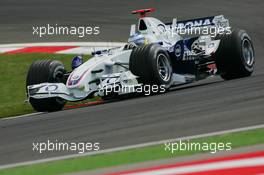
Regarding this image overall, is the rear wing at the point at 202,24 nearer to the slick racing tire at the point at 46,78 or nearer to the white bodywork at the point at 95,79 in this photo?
the white bodywork at the point at 95,79

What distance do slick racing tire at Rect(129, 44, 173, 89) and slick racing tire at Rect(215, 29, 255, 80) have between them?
1.41 metres

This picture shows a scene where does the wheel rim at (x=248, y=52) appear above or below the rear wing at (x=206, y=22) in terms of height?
below

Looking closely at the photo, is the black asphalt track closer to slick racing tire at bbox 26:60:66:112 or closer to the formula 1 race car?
the formula 1 race car

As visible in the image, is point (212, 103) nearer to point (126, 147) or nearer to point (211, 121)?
point (211, 121)

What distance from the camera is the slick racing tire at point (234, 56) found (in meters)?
14.0

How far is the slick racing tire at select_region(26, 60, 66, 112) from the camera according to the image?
43.3 feet

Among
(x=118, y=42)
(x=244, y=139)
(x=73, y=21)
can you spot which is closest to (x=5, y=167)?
(x=244, y=139)

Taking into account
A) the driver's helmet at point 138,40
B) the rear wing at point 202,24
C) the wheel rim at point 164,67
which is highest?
the rear wing at point 202,24

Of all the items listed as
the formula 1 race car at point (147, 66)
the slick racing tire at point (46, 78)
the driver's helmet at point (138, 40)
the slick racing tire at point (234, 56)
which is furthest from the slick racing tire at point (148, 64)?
the slick racing tire at point (234, 56)

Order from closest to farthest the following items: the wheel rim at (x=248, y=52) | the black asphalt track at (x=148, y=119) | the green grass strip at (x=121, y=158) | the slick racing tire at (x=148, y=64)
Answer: the green grass strip at (x=121, y=158)
the black asphalt track at (x=148, y=119)
the slick racing tire at (x=148, y=64)
the wheel rim at (x=248, y=52)

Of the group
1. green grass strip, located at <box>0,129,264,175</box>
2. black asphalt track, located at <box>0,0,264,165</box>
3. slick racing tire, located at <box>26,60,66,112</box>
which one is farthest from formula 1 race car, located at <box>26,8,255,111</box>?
green grass strip, located at <box>0,129,264,175</box>

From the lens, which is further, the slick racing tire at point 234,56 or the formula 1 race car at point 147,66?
the slick racing tire at point 234,56

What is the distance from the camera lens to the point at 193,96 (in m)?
12.1

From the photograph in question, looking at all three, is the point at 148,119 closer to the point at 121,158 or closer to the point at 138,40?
the point at 121,158
